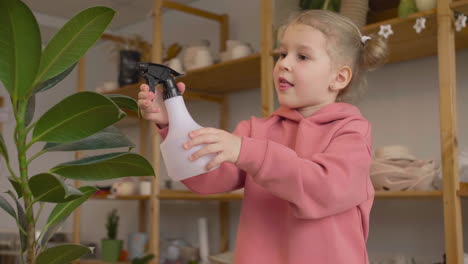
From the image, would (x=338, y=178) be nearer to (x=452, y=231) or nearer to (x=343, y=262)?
(x=343, y=262)

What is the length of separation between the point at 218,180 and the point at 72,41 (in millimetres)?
385

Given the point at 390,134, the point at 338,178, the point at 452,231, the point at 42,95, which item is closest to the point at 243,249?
the point at 338,178

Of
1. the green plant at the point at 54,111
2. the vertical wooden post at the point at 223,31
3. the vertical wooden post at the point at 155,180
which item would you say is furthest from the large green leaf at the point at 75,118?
the vertical wooden post at the point at 223,31

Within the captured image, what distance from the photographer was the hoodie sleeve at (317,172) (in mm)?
825

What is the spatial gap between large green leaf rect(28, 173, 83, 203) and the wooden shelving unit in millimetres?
1346

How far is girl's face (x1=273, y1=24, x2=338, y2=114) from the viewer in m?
1.05

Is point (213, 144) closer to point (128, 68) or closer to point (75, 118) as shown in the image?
point (75, 118)

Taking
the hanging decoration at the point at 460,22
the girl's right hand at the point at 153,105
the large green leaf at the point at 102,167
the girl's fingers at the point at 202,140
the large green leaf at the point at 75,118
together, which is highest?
the hanging decoration at the point at 460,22

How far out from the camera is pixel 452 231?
176 centimetres

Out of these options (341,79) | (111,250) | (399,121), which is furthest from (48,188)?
(111,250)

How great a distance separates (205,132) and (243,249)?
35 cm

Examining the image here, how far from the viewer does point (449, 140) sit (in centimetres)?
178

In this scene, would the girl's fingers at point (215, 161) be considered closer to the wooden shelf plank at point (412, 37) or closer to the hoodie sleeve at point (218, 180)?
the hoodie sleeve at point (218, 180)

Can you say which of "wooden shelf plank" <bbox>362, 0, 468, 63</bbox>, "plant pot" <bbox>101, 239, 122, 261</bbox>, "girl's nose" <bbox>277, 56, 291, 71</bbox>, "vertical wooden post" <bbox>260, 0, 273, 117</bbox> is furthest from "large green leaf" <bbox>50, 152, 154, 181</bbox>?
"plant pot" <bbox>101, 239, 122, 261</bbox>
